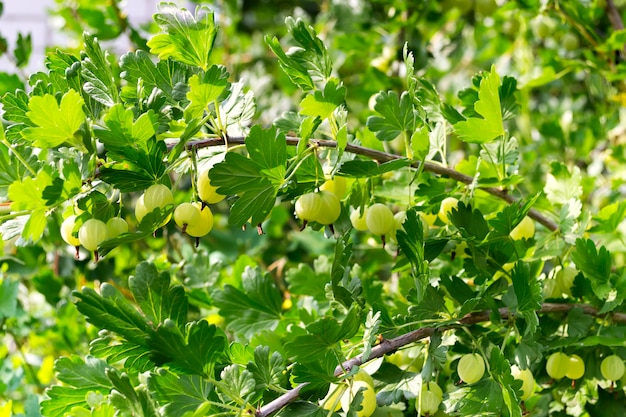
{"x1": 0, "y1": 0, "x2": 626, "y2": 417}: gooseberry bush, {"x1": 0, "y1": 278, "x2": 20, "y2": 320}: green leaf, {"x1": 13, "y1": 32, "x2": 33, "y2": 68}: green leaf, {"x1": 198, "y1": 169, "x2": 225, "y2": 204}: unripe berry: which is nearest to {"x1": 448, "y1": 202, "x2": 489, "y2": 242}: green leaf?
{"x1": 0, "y1": 0, "x2": 626, "y2": 417}: gooseberry bush

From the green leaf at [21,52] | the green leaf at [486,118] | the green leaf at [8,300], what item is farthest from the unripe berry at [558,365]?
the green leaf at [21,52]

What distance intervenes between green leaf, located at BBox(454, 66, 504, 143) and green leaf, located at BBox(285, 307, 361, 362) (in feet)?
0.65

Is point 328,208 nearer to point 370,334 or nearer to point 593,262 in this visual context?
point 370,334

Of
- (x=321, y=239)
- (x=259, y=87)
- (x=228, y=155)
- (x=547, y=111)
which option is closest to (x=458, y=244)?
(x=228, y=155)

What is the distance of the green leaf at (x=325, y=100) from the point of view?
58 cm

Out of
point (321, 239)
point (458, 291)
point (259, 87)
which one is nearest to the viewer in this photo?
point (458, 291)

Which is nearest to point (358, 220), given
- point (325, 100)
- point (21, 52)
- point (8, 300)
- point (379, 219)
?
point (379, 219)

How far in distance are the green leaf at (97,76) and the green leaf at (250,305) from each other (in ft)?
0.91

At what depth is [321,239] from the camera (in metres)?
1.28

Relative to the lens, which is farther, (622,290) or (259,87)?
(259,87)

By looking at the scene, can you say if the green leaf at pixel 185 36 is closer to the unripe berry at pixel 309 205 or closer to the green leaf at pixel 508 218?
the unripe berry at pixel 309 205

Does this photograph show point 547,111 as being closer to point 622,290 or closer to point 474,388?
point 622,290

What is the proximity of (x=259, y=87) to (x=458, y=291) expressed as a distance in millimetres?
995

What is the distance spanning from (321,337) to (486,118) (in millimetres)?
246
